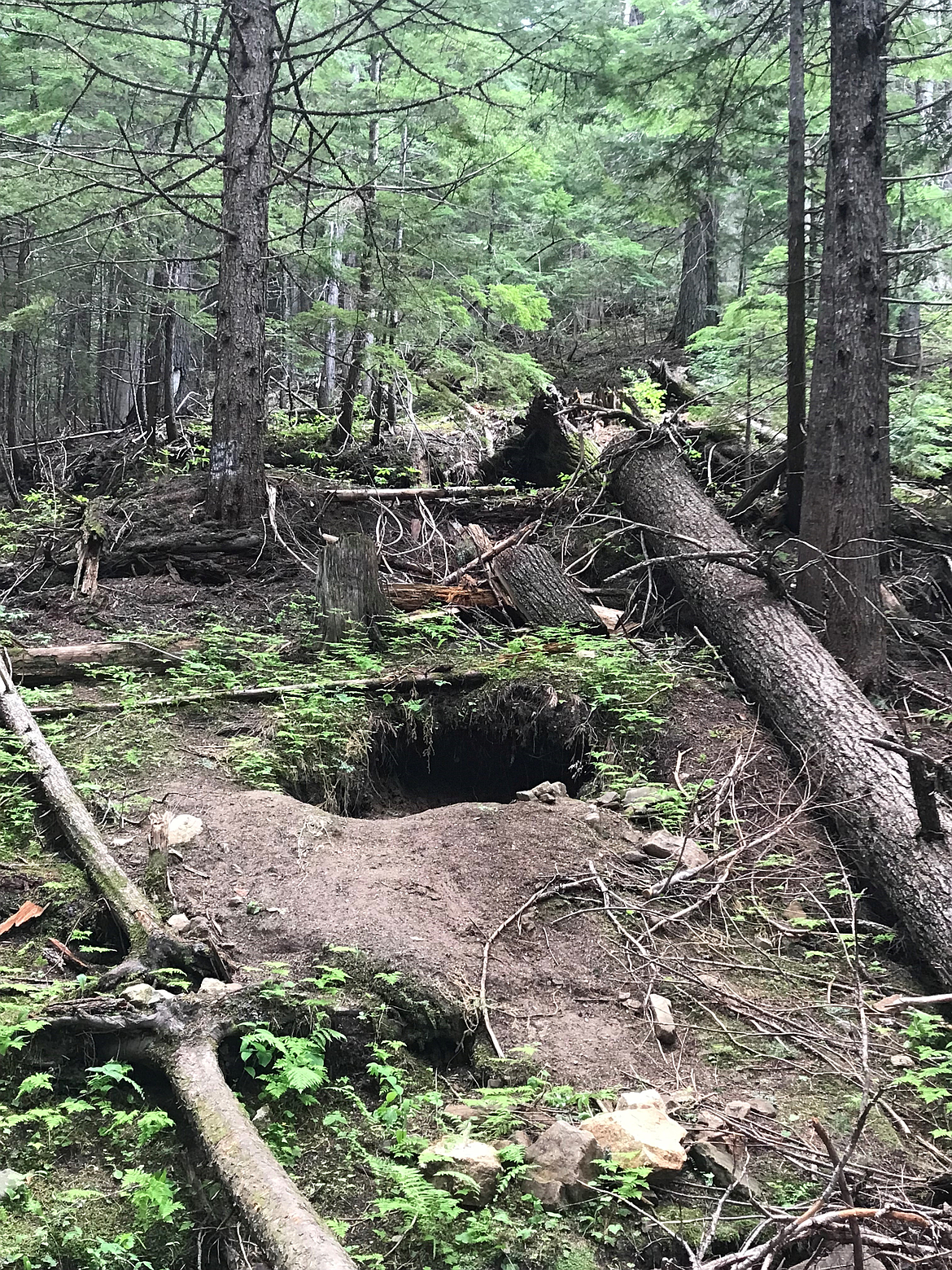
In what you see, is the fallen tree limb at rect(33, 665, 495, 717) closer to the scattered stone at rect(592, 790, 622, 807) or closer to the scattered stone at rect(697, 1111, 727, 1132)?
the scattered stone at rect(592, 790, 622, 807)

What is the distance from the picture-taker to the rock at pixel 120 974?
116 inches

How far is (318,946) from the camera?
3.53 meters

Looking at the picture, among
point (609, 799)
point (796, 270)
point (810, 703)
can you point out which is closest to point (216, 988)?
point (609, 799)

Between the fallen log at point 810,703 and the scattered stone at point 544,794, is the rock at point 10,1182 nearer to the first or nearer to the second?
the scattered stone at point 544,794

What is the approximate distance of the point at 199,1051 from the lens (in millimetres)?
2736

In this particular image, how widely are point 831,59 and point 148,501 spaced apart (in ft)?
25.9

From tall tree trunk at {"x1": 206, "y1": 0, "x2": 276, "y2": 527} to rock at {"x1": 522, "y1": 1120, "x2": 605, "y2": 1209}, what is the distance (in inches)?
302

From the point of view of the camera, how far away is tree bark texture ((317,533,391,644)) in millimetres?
7434

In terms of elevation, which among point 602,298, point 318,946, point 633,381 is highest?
point 602,298

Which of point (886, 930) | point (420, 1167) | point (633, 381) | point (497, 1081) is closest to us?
point (420, 1167)

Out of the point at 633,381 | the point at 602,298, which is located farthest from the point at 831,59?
the point at 602,298

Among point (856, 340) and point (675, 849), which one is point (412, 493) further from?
point (675, 849)

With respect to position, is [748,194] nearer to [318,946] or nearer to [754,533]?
[754,533]

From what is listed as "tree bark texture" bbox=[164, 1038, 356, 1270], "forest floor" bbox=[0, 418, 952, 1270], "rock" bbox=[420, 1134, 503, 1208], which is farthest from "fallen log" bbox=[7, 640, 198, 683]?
"rock" bbox=[420, 1134, 503, 1208]
